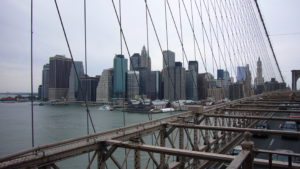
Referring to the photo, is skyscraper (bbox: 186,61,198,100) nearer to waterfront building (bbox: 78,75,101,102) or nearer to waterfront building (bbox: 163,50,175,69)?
waterfront building (bbox: 163,50,175,69)

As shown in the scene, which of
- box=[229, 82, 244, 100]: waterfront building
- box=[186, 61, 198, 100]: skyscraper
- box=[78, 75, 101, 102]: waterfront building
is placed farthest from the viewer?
box=[229, 82, 244, 100]: waterfront building

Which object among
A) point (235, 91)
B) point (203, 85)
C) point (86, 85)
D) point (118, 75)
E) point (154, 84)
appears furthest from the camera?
point (235, 91)

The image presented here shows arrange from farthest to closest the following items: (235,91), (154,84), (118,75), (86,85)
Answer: (235,91), (154,84), (118,75), (86,85)

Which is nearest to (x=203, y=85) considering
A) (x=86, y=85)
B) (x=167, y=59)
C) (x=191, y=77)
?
(x=191, y=77)

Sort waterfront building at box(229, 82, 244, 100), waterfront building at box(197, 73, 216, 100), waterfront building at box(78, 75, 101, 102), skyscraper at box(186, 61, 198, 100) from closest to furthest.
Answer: waterfront building at box(78, 75, 101, 102) < skyscraper at box(186, 61, 198, 100) < waterfront building at box(197, 73, 216, 100) < waterfront building at box(229, 82, 244, 100)

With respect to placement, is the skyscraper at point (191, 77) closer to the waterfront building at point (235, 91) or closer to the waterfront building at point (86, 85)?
the waterfront building at point (235, 91)

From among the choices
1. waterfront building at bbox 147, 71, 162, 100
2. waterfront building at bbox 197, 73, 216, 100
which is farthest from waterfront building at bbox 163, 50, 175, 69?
waterfront building at bbox 197, 73, 216, 100

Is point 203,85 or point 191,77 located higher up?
point 191,77

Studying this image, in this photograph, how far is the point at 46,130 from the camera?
85.5 feet

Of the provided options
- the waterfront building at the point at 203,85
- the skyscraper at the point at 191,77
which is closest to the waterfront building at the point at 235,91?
the waterfront building at the point at 203,85

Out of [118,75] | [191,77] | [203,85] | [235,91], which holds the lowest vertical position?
[235,91]

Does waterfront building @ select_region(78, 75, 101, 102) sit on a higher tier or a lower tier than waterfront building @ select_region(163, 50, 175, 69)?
lower

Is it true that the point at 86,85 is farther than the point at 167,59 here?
No

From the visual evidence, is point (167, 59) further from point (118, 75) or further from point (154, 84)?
point (154, 84)
